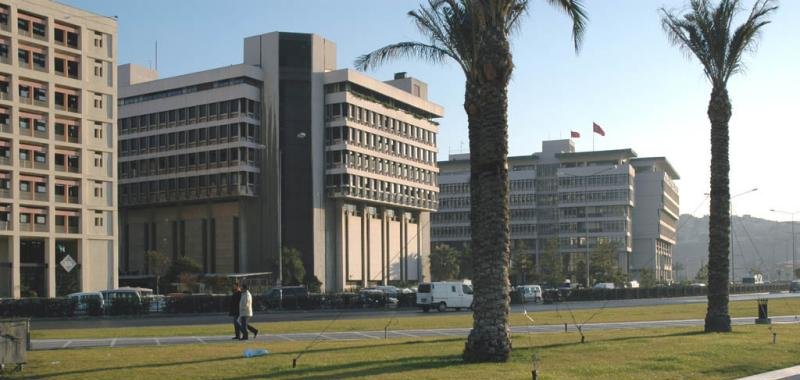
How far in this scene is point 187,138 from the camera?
347ft

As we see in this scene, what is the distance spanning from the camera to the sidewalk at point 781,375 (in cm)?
1717

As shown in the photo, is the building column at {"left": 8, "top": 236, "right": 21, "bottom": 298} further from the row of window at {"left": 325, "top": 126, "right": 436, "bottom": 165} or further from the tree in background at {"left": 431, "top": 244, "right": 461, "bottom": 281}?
the tree in background at {"left": 431, "top": 244, "right": 461, "bottom": 281}

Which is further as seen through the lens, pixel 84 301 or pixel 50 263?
pixel 50 263

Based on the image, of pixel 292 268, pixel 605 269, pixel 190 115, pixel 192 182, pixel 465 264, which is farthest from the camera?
pixel 465 264

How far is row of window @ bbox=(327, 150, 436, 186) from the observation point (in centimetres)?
10462

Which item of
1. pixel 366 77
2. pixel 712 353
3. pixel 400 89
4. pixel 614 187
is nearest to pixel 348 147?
pixel 366 77

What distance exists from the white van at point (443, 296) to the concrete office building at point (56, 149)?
34480mm

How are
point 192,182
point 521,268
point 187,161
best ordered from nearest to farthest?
point 192,182, point 187,161, point 521,268

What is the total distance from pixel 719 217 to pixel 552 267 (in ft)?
335

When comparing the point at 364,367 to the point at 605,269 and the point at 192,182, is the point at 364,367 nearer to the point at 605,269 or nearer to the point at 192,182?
the point at 192,182

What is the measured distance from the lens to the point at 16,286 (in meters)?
73.4

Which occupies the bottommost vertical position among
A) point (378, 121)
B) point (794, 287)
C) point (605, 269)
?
point (794, 287)

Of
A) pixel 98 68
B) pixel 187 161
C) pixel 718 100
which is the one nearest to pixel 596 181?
pixel 187 161

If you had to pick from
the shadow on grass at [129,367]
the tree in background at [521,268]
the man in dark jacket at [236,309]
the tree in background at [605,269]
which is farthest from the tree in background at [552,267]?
the shadow on grass at [129,367]
